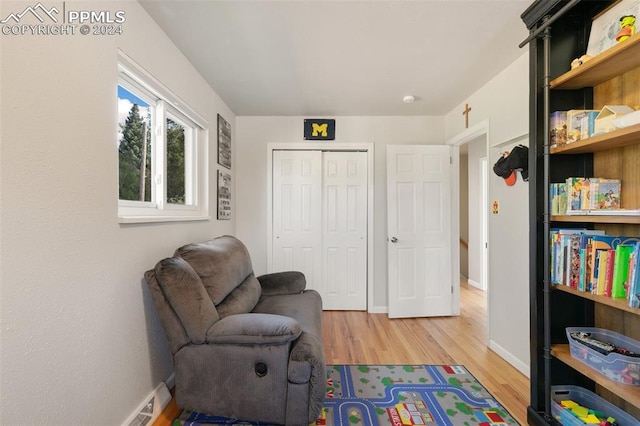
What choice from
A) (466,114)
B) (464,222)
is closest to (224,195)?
(466,114)

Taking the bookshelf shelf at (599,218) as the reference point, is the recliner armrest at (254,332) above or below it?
below

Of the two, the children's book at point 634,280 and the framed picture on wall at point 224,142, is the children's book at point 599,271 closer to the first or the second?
the children's book at point 634,280

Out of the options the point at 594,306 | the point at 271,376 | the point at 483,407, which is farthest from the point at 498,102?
the point at 271,376

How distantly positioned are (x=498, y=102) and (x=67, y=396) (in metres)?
3.31

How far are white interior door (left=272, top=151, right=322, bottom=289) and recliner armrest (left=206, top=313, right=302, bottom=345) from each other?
1876mm

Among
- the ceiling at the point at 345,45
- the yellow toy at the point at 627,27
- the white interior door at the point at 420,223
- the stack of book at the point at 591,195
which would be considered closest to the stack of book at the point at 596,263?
the stack of book at the point at 591,195

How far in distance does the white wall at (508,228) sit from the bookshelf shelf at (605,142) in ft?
2.14

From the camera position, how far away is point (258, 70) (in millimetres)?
2240

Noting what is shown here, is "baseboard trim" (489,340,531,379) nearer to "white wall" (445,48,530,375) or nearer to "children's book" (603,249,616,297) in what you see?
"white wall" (445,48,530,375)

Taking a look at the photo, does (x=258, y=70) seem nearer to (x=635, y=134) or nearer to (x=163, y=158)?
(x=163, y=158)

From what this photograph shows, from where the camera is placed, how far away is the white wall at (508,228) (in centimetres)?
205

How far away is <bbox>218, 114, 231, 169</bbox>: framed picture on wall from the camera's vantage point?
9.21 ft

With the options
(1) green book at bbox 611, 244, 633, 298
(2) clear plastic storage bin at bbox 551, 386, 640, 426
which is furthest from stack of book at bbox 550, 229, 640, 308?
(2) clear plastic storage bin at bbox 551, 386, 640, 426

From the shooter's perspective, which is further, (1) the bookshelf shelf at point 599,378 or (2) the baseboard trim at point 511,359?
(2) the baseboard trim at point 511,359
